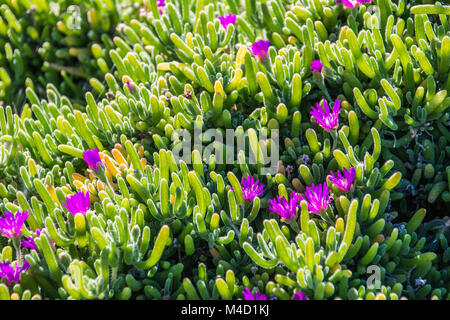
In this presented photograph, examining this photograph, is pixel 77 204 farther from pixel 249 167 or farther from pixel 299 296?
pixel 299 296

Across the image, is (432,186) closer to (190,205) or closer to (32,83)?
(190,205)

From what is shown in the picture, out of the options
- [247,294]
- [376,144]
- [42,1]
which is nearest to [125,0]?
[42,1]

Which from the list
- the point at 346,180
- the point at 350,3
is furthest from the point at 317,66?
the point at 346,180

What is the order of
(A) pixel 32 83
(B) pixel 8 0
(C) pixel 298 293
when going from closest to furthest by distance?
1. (C) pixel 298 293
2. (A) pixel 32 83
3. (B) pixel 8 0

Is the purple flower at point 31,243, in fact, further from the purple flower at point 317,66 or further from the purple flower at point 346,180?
the purple flower at point 317,66

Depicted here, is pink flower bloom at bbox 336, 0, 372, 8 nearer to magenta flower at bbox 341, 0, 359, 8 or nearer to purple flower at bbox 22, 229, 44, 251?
magenta flower at bbox 341, 0, 359, 8

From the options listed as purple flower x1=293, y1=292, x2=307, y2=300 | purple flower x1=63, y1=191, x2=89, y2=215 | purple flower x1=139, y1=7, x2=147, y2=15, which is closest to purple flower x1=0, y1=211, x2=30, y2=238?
purple flower x1=63, y1=191, x2=89, y2=215
